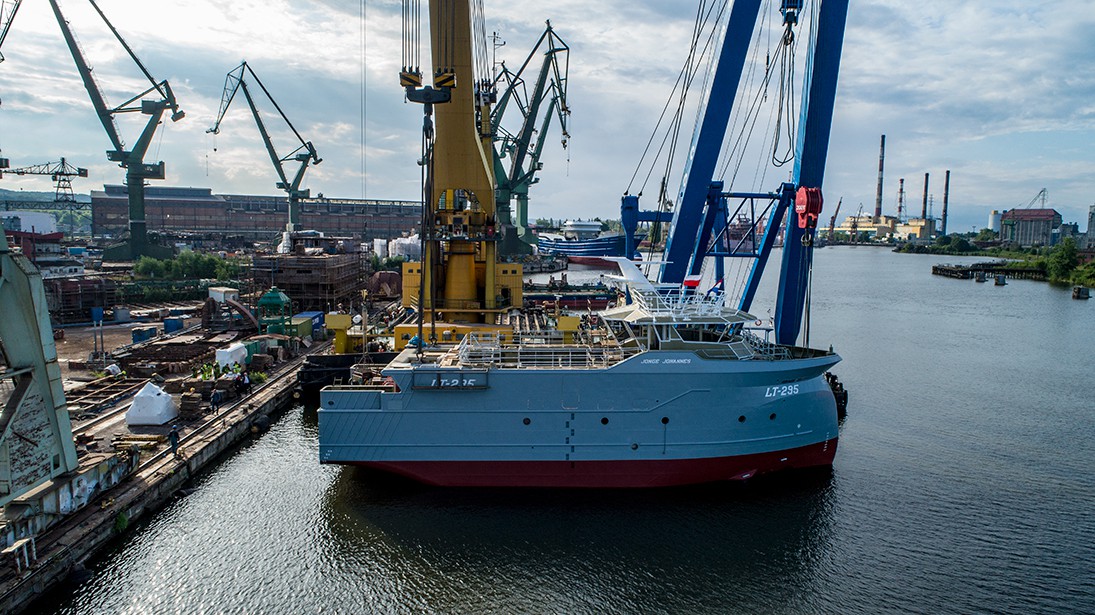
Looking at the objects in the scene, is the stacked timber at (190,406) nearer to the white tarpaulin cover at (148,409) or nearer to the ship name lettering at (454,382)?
the white tarpaulin cover at (148,409)

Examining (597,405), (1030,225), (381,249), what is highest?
(1030,225)

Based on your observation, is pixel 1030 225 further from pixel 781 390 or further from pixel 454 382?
pixel 454 382

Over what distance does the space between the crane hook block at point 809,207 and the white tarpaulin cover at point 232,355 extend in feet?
69.6

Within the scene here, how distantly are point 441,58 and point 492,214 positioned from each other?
6.01 metres

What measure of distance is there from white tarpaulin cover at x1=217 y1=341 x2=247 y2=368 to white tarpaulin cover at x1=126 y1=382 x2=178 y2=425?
17.3 feet

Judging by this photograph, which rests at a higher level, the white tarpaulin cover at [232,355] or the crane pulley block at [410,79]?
the crane pulley block at [410,79]

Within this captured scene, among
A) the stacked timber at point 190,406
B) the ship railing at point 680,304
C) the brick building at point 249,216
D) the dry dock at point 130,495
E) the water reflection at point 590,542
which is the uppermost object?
the brick building at point 249,216

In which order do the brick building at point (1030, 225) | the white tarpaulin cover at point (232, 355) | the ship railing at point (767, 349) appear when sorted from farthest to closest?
the brick building at point (1030, 225) → the white tarpaulin cover at point (232, 355) → the ship railing at point (767, 349)

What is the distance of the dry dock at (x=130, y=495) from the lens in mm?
10969

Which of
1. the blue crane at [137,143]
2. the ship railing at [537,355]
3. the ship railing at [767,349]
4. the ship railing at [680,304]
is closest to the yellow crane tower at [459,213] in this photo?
the ship railing at [537,355]

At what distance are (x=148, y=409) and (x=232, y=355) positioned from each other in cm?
596

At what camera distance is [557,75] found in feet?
223

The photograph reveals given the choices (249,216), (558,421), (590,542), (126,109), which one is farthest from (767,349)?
(249,216)

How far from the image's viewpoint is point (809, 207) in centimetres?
2023
